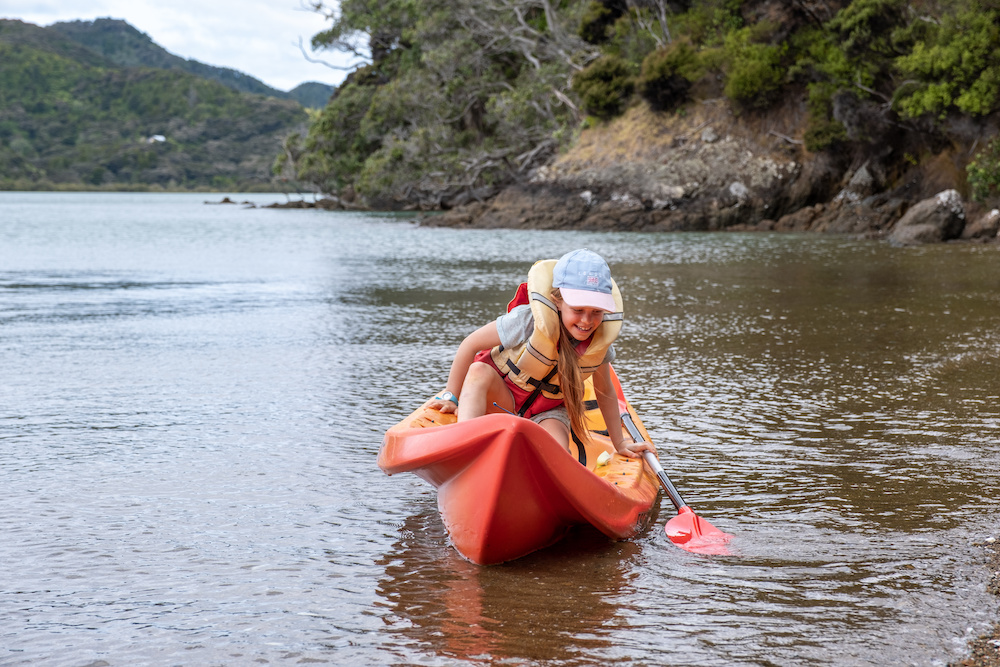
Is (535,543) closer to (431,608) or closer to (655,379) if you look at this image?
(431,608)

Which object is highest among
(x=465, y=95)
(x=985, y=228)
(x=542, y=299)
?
(x=465, y=95)

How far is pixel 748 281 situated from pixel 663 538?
10631 mm

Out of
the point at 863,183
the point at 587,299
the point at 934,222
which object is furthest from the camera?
the point at 863,183

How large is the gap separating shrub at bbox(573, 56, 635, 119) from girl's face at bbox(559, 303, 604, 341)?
3042 centimetres

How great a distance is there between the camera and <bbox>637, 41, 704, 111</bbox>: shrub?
30.9 metres

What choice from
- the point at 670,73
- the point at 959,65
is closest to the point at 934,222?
the point at 959,65

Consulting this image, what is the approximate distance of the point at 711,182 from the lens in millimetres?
30000

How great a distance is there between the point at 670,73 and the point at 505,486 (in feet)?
97.5

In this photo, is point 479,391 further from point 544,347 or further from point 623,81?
point 623,81

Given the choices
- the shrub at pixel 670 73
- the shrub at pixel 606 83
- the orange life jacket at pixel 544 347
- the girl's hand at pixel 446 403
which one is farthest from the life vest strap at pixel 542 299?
the shrub at pixel 606 83

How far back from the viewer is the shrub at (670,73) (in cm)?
3088

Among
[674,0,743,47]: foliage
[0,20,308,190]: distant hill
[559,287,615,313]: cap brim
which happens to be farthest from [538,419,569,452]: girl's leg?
[0,20,308,190]: distant hill

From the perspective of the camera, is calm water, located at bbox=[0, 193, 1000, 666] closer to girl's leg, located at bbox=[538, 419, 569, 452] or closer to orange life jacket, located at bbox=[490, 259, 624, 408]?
girl's leg, located at bbox=[538, 419, 569, 452]

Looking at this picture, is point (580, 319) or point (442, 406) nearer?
point (580, 319)
